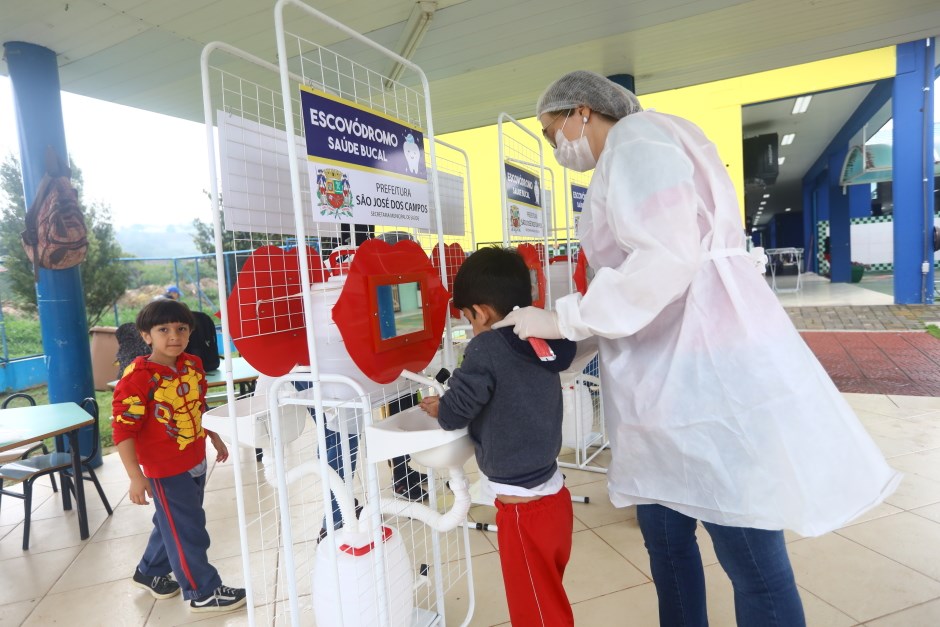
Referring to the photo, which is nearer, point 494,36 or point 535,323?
point 535,323

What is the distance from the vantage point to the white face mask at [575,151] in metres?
1.33

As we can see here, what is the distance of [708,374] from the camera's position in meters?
1.09

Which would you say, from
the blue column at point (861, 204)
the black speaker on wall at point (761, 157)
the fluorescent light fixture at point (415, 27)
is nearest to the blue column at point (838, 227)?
the blue column at point (861, 204)

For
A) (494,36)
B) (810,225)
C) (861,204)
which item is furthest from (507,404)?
(810,225)

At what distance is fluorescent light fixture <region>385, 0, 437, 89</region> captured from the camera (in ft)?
10.7

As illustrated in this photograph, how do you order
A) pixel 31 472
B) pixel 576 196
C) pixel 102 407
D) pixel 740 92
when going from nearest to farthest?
pixel 31 472 < pixel 576 196 < pixel 102 407 < pixel 740 92

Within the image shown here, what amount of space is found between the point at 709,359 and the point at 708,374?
1.2 inches

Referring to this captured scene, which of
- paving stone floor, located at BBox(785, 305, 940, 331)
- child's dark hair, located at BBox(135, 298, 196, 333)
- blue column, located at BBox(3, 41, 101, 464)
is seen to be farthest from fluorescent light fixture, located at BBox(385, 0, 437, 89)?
paving stone floor, located at BBox(785, 305, 940, 331)

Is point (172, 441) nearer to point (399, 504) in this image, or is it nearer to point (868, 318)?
point (399, 504)

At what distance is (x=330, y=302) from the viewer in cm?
123

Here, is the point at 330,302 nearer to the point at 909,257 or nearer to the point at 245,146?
the point at 245,146

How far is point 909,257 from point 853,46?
3646mm

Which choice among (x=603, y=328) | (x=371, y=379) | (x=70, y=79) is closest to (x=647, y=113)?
(x=603, y=328)

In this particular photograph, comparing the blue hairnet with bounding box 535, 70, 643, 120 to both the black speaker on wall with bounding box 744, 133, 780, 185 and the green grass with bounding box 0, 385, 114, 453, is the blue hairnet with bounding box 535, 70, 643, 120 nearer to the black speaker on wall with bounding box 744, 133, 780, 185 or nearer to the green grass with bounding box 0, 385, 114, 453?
the green grass with bounding box 0, 385, 114, 453
